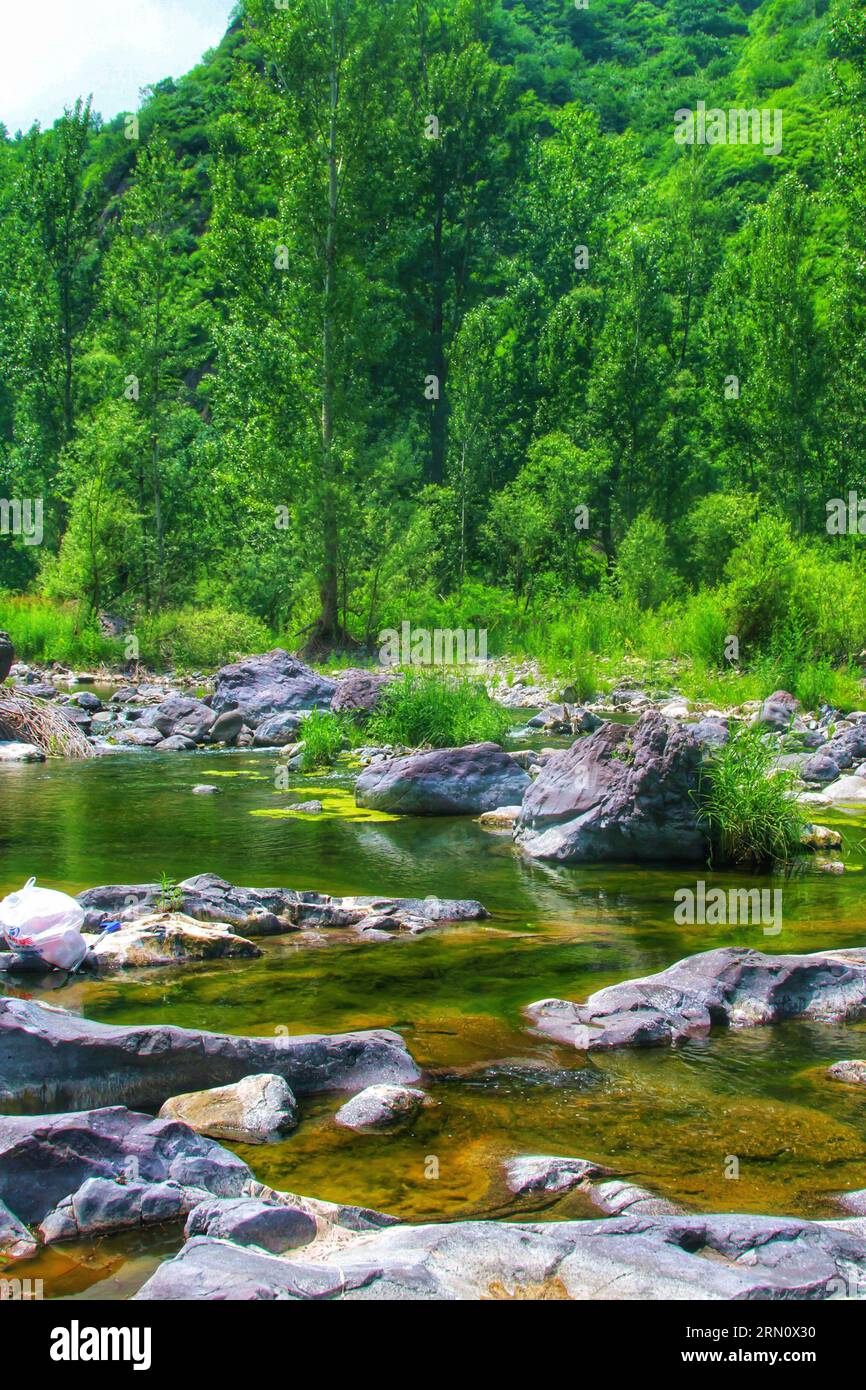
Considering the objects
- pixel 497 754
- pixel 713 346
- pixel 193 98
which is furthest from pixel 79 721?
pixel 193 98

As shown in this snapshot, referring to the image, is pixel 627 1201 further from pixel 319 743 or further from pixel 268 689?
pixel 268 689

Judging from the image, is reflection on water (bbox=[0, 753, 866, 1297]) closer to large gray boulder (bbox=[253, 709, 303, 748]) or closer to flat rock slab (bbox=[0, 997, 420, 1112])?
flat rock slab (bbox=[0, 997, 420, 1112])

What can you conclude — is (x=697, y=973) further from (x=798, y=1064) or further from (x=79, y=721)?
(x=79, y=721)

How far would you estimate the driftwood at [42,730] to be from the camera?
16281 millimetres

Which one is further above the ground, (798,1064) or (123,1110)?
(123,1110)

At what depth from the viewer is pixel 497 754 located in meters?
12.8

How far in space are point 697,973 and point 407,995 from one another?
1.61m

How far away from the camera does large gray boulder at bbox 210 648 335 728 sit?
18891 mm

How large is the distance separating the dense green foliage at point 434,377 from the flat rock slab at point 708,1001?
12952mm

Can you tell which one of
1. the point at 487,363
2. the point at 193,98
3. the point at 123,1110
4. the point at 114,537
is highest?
the point at 193,98

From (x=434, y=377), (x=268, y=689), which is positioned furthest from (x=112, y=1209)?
(x=434, y=377)

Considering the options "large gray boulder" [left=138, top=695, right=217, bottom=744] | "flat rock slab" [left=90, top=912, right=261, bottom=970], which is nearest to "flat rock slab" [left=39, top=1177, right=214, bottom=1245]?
"flat rock slab" [left=90, top=912, right=261, bottom=970]
